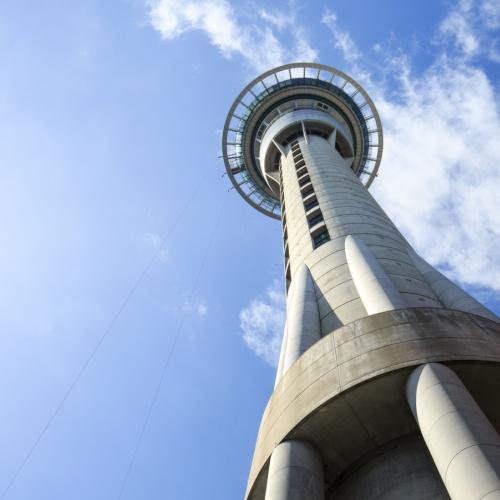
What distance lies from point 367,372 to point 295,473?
2923 mm

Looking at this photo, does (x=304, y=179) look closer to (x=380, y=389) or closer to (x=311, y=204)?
(x=311, y=204)

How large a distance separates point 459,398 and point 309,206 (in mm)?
20942

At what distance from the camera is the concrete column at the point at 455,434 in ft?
27.2

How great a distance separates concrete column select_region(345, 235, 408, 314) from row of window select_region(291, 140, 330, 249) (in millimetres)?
4022

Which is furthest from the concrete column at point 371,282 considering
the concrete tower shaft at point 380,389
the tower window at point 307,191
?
the tower window at point 307,191

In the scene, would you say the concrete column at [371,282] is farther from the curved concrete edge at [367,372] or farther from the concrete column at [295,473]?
the concrete column at [295,473]

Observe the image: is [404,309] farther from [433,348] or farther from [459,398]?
[459,398]

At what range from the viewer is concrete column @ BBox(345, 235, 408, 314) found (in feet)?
50.4

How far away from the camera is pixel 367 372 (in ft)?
39.3

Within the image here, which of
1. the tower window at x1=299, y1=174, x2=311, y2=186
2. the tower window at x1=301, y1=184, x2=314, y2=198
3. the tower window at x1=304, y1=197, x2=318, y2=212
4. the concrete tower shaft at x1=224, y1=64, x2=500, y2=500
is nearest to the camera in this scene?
the concrete tower shaft at x1=224, y1=64, x2=500, y2=500

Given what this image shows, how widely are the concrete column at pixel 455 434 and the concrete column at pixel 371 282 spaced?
3.65m

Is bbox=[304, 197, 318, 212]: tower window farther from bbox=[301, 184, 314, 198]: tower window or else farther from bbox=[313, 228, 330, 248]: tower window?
bbox=[313, 228, 330, 248]: tower window

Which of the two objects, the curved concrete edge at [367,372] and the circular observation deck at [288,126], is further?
the circular observation deck at [288,126]

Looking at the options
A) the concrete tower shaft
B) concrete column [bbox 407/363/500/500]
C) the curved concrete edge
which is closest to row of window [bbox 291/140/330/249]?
the concrete tower shaft
